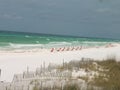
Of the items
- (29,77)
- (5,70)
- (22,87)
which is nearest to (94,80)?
(29,77)

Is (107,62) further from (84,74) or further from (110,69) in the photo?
(84,74)

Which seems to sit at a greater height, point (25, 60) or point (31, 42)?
point (25, 60)

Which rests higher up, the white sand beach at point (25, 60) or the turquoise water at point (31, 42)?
the white sand beach at point (25, 60)

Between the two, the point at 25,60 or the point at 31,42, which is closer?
the point at 25,60

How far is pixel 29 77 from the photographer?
10.5 metres

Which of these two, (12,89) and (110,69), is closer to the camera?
(12,89)

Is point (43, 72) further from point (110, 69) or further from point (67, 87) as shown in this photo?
point (67, 87)

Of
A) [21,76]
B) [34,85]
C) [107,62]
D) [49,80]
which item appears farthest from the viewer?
[107,62]

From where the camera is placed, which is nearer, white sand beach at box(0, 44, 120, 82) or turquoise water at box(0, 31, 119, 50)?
white sand beach at box(0, 44, 120, 82)

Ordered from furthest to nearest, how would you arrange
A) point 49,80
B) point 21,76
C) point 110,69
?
point 110,69 → point 21,76 → point 49,80

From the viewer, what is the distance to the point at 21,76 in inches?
410

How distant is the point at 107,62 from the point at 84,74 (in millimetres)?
3302

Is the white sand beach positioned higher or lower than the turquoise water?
higher

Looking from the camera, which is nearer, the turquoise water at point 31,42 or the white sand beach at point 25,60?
the white sand beach at point 25,60
